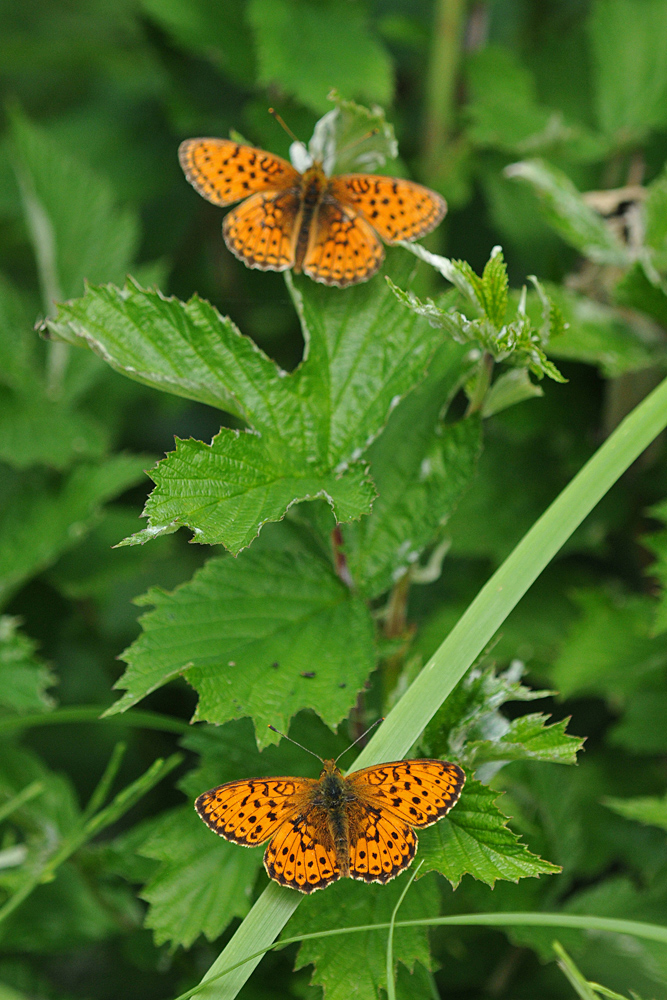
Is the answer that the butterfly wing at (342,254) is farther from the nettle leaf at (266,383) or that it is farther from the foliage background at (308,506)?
the foliage background at (308,506)

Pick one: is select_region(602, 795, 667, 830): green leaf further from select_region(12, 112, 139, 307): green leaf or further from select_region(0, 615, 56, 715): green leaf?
select_region(12, 112, 139, 307): green leaf

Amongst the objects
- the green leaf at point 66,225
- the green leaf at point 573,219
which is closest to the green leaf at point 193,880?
the green leaf at point 573,219

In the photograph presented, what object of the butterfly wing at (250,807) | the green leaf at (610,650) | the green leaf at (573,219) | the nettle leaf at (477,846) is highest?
the green leaf at (573,219)

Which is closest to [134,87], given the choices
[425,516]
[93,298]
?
[93,298]

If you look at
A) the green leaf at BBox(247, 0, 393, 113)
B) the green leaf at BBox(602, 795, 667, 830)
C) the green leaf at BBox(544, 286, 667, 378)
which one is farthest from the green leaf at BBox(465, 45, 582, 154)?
the green leaf at BBox(602, 795, 667, 830)

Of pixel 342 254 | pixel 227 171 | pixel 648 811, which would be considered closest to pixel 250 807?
pixel 648 811
